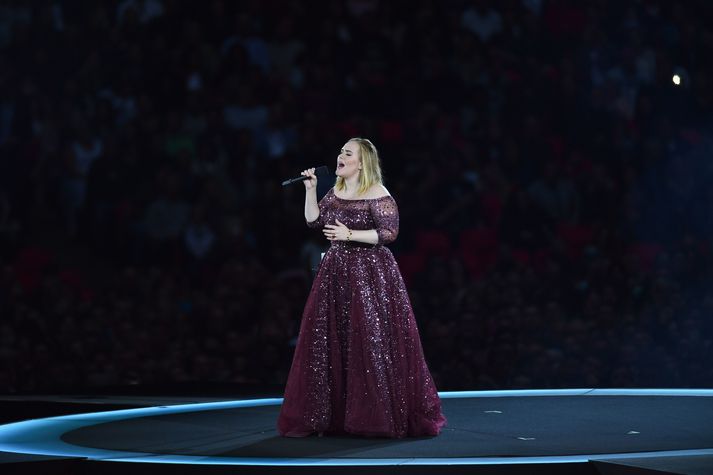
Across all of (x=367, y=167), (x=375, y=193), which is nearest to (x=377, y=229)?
(x=375, y=193)

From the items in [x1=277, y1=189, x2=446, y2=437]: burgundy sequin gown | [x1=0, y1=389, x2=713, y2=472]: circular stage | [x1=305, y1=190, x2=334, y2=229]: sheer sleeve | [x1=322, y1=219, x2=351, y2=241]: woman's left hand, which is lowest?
[x1=0, y1=389, x2=713, y2=472]: circular stage

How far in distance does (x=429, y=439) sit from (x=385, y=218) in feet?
2.95

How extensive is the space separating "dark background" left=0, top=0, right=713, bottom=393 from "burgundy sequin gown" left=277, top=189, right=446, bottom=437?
6.30 ft

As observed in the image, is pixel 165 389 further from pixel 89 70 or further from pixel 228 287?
pixel 89 70

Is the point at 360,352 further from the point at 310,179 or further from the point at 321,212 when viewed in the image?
the point at 310,179

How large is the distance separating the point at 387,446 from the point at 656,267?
3859 millimetres

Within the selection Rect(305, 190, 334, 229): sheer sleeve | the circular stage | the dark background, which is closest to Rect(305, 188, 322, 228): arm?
Rect(305, 190, 334, 229): sheer sleeve

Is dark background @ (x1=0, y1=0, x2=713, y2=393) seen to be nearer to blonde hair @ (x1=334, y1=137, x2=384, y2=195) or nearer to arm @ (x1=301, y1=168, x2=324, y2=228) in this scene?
arm @ (x1=301, y1=168, x2=324, y2=228)

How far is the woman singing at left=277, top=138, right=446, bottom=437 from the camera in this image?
4.65 metres

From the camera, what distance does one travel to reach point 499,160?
8.49m

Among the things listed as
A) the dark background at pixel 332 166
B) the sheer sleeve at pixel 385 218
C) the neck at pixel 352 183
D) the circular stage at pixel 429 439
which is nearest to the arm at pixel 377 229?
the sheer sleeve at pixel 385 218

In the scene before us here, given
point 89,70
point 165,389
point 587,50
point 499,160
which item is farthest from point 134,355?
point 587,50

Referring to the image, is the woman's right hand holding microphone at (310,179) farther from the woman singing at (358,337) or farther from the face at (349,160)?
the face at (349,160)

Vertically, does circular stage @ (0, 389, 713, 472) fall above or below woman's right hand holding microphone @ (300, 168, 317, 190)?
below
